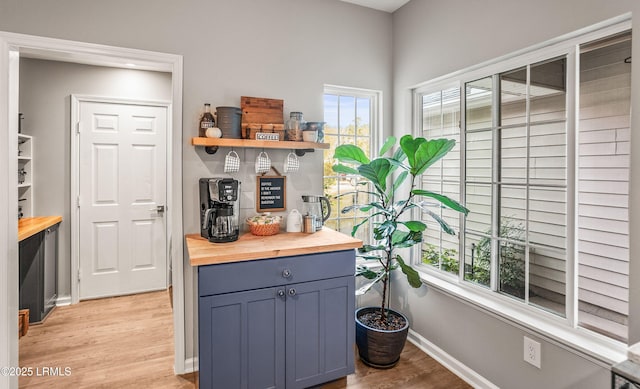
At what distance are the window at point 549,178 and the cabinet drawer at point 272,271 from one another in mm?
960

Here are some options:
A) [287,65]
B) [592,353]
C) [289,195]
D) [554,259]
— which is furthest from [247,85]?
[592,353]

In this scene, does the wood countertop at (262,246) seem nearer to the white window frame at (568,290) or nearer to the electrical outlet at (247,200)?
the electrical outlet at (247,200)

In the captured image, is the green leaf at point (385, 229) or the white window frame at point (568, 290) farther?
the green leaf at point (385, 229)

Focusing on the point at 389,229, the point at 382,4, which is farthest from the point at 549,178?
the point at 382,4

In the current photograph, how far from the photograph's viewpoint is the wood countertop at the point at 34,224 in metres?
2.80

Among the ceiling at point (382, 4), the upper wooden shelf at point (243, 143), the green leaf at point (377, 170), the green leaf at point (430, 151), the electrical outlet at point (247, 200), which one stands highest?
the ceiling at point (382, 4)

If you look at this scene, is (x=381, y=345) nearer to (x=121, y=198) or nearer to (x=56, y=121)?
(x=121, y=198)

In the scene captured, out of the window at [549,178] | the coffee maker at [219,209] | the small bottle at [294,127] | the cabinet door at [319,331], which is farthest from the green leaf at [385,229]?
the coffee maker at [219,209]

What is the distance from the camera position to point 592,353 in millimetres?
1607

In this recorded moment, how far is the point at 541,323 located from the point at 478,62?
1605 millimetres

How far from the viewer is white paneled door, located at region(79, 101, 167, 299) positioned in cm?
365

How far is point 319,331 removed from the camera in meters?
2.11

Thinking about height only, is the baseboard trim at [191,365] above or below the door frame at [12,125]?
below

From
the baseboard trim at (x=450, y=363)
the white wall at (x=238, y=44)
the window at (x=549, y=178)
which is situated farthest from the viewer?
the baseboard trim at (x=450, y=363)
